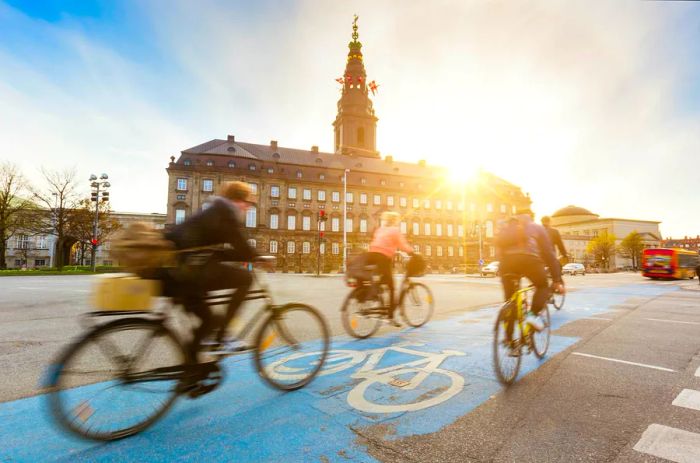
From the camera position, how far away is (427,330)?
20.2ft

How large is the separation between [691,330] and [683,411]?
504cm

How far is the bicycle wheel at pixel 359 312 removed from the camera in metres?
5.50

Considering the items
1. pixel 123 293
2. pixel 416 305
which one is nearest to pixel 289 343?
pixel 123 293

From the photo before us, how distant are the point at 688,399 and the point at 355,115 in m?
68.5

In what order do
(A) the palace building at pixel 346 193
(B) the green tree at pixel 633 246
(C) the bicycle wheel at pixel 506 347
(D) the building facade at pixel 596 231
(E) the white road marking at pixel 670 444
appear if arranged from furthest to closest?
(D) the building facade at pixel 596 231, (B) the green tree at pixel 633 246, (A) the palace building at pixel 346 193, (C) the bicycle wheel at pixel 506 347, (E) the white road marking at pixel 670 444

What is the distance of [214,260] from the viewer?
2.94 meters

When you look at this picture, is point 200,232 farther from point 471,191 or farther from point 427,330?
point 471,191

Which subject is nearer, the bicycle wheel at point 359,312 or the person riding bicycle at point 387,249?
the bicycle wheel at point 359,312

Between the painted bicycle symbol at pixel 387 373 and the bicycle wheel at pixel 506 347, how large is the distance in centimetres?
42

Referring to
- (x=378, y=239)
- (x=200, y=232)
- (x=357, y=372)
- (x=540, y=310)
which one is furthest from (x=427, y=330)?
(x=200, y=232)

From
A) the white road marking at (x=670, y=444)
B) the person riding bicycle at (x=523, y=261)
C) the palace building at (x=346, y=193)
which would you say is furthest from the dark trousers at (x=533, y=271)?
the palace building at (x=346, y=193)

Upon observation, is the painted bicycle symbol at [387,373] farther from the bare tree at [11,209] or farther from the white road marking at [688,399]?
the bare tree at [11,209]

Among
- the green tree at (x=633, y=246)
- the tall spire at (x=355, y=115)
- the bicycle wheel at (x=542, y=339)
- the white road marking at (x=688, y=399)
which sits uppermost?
the tall spire at (x=355, y=115)

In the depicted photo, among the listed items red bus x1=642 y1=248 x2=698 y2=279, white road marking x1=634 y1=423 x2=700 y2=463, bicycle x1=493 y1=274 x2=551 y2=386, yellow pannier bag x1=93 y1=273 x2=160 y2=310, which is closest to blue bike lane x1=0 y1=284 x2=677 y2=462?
bicycle x1=493 y1=274 x2=551 y2=386
